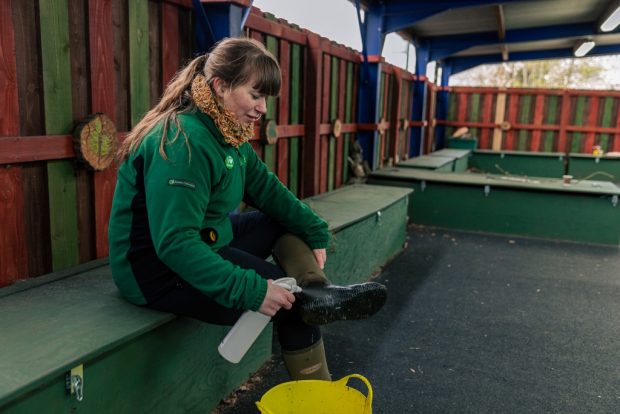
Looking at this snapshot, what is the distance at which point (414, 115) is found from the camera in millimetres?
9453

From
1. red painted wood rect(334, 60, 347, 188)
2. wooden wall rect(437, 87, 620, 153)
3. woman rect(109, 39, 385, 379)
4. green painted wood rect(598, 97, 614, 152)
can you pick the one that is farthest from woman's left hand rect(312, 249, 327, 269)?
green painted wood rect(598, 97, 614, 152)

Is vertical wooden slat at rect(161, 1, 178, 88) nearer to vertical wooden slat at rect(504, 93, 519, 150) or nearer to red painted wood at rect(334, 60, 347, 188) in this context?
red painted wood at rect(334, 60, 347, 188)

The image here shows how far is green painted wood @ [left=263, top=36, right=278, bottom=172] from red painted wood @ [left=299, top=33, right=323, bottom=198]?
56cm

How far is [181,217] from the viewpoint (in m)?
1.56

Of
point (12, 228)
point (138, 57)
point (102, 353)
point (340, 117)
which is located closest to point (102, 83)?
point (138, 57)

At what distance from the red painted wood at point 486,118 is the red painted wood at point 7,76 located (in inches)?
455

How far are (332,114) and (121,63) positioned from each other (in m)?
3.00

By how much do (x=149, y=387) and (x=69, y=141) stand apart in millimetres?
1136

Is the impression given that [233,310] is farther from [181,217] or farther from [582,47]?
[582,47]

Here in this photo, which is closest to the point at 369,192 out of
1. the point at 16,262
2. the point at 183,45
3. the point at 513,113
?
the point at 183,45

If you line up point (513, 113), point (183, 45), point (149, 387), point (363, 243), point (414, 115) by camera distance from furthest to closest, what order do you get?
point (513, 113), point (414, 115), point (363, 243), point (183, 45), point (149, 387)

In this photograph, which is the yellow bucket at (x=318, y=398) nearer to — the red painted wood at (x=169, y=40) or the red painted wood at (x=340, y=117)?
the red painted wood at (x=169, y=40)

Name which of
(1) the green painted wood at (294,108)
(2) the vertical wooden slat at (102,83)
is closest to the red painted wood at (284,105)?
(1) the green painted wood at (294,108)

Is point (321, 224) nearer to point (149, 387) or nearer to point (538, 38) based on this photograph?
point (149, 387)
